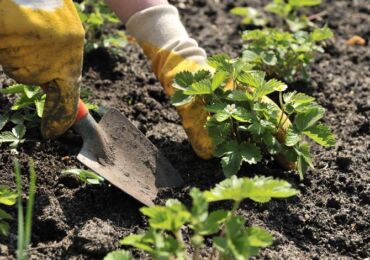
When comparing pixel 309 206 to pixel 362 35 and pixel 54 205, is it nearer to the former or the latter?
pixel 54 205

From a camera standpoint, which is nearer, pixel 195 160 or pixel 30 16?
pixel 30 16

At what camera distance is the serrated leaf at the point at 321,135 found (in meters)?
2.47

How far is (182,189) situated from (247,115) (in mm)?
345

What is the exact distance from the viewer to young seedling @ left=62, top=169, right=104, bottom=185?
239 centimetres

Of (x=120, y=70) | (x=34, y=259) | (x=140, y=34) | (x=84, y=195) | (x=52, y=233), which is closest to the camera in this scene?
(x=34, y=259)

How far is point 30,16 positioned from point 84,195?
64cm

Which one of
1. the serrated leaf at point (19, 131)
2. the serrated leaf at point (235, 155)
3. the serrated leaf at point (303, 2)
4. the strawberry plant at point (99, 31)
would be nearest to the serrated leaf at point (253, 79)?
the serrated leaf at point (235, 155)

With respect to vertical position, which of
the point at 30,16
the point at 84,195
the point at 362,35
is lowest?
the point at 362,35

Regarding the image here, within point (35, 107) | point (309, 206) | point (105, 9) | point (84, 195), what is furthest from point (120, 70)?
point (309, 206)

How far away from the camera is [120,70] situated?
10.8ft

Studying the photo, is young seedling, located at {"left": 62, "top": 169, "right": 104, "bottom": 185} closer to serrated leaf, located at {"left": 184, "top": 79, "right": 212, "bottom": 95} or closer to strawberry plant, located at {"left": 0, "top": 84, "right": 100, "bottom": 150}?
strawberry plant, located at {"left": 0, "top": 84, "right": 100, "bottom": 150}

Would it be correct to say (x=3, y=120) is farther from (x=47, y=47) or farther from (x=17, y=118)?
(x=47, y=47)

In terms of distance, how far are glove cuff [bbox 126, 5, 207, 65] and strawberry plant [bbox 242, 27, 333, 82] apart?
1.15 feet

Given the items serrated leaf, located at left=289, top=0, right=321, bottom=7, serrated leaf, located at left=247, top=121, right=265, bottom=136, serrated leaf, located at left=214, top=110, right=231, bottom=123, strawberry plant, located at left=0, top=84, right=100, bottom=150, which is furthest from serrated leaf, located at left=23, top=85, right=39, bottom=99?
serrated leaf, located at left=289, top=0, right=321, bottom=7
